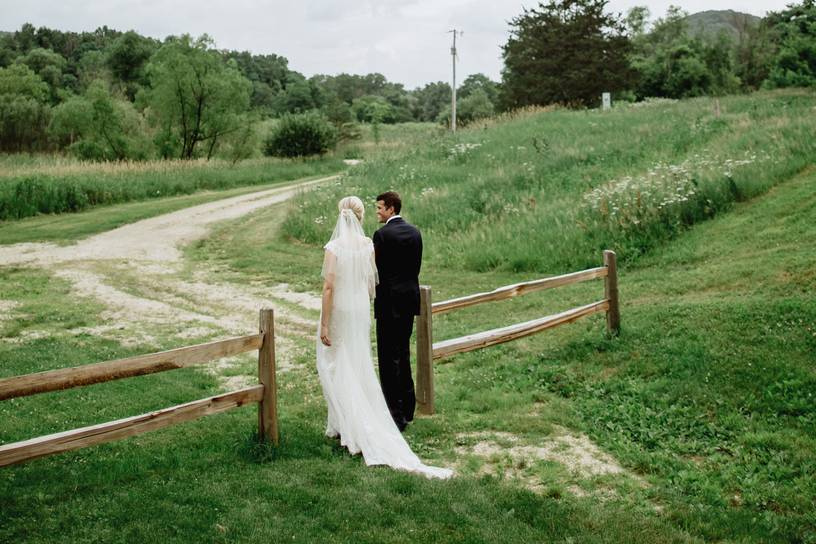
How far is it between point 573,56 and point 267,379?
1636 inches

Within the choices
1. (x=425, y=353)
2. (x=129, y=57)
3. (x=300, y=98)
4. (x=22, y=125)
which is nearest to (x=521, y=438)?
(x=425, y=353)

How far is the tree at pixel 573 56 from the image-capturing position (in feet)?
143

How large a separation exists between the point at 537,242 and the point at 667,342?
6441 millimetres

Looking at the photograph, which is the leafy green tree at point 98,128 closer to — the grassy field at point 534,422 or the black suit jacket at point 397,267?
the grassy field at point 534,422

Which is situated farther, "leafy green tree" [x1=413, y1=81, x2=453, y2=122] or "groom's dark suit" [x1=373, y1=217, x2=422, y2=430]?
"leafy green tree" [x1=413, y1=81, x2=453, y2=122]

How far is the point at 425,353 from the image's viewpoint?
25.0ft

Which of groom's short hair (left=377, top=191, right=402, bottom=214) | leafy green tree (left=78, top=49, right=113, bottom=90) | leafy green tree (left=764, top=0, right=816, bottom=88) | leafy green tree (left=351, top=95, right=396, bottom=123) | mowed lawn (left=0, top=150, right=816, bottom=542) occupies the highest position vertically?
leafy green tree (left=78, top=49, right=113, bottom=90)

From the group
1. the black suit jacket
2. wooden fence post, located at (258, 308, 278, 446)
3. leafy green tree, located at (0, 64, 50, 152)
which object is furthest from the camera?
leafy green tree, located at (0, 64, 50, 152)

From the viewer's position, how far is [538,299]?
12625 millimetres

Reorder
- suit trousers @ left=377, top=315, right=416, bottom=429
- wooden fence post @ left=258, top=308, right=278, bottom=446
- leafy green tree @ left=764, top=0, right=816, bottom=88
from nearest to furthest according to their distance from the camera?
wooden fence post @ left=258, top=308, right=278, bottom=446, suit trousers @ left=377, top=315, right=416, bottom=429, leafy green tree @ left=764, top=0, right=816, bottom=88

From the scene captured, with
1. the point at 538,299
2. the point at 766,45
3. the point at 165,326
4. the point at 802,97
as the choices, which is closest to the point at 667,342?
the point at 538,299

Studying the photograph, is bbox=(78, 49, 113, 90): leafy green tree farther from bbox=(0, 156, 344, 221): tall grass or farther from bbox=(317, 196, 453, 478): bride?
bbox=(317, 196, 453, 478): bride

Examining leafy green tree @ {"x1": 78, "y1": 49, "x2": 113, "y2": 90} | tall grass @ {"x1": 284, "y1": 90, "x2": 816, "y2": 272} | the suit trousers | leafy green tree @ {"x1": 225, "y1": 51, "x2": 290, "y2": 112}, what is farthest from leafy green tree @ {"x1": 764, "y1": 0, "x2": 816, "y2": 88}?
leafy green tree @ {"x1": 225, "y1": 51, "x2": 290, "y2": 112}

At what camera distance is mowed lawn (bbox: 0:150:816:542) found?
5059 millimetres
